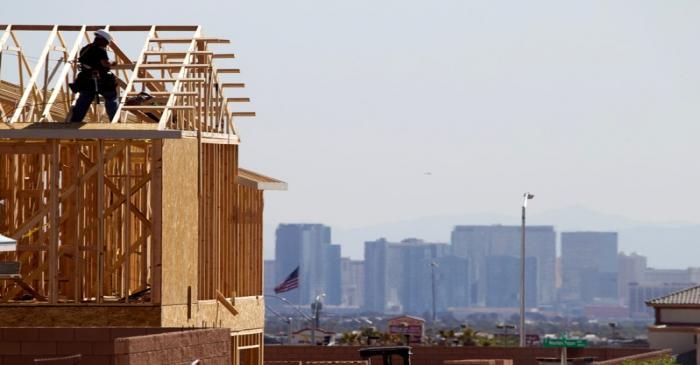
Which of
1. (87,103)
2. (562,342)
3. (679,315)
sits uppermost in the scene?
(87,103)

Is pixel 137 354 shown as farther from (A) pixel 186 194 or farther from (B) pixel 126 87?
(B) pixel 126 87

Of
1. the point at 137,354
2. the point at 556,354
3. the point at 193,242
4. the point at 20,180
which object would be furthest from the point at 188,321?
the point at 556,354

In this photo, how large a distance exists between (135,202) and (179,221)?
16.8 feet

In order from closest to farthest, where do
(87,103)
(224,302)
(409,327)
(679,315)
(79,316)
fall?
1. (79,316)
2. (87,103)
3. (224,302)
4. (679,315)
5. (409,327)

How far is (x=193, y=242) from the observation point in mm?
35719

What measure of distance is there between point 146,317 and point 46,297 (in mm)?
2521

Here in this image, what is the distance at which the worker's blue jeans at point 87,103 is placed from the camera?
35.3 metres

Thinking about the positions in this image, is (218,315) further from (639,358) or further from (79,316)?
(639,358)

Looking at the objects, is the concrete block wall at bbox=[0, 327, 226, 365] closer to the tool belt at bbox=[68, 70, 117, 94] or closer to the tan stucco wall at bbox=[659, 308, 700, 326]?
the tool belt at bbox=[68, 70, 117, 94]

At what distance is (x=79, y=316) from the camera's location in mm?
33750

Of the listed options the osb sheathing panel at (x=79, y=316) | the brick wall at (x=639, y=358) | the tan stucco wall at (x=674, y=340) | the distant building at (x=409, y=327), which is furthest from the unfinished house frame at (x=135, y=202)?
the distant building at (x=409, y=327)

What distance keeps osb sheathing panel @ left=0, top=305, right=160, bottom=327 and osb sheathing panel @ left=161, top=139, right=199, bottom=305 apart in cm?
56

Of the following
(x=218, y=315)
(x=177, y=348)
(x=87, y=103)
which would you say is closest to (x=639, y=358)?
(x=218, y=315)

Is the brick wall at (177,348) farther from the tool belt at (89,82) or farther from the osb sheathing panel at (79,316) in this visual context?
the tool belt at (89,82)
